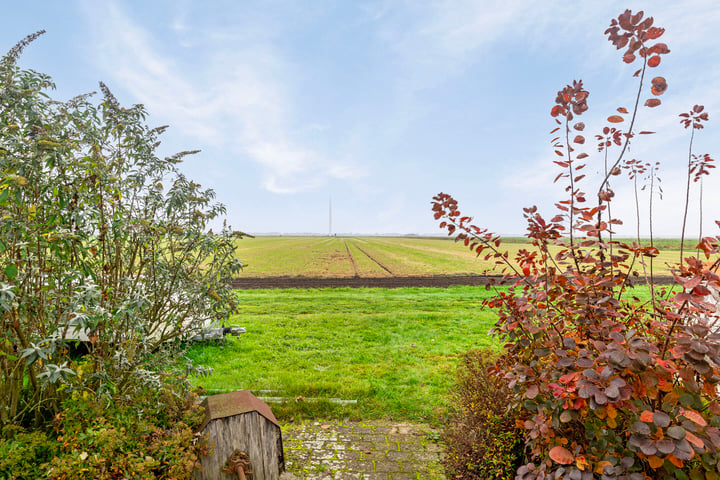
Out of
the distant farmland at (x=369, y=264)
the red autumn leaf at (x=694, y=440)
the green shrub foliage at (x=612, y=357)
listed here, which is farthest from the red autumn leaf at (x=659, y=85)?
the red autumn leaf at (x=694, y=440)

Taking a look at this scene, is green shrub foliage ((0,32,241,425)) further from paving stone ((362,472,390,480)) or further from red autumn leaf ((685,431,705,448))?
red autumn leaf ((685,431,705,448))

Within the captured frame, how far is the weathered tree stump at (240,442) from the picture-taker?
3.39m

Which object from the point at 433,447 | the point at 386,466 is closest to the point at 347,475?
the point at 386,466

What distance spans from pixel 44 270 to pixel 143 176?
1.28m

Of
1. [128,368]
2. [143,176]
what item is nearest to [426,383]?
[128,368]

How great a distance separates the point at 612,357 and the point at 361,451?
3424 millimetres

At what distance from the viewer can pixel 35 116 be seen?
299 centimetres

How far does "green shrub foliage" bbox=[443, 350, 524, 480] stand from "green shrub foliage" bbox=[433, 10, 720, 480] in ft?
2.17

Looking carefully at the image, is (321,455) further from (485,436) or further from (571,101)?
(571,101)

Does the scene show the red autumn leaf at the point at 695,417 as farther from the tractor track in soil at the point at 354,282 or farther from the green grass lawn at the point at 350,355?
the tractor track in soil at the point at 354,282

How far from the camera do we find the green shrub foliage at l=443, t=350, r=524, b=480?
3.54 m

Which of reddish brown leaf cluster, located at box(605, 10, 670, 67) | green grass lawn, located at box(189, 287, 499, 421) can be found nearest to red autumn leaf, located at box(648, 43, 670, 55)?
reddish brown leaf cluster, located at box(605, 10, 670, 67)

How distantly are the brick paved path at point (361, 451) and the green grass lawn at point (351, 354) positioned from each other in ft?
1.20

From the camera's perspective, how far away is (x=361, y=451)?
4.35 meters
